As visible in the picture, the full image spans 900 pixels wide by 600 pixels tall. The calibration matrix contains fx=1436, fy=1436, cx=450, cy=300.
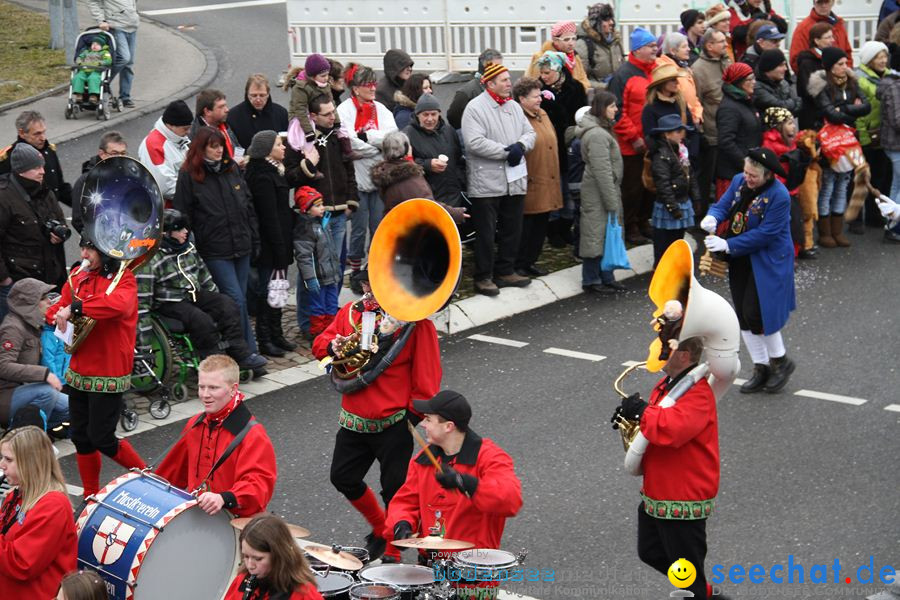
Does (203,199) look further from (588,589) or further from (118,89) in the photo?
(118,89)

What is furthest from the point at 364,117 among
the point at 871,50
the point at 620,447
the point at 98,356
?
the point at 871,50

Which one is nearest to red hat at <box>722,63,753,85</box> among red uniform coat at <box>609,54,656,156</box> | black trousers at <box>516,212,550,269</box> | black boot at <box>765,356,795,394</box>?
red uniform coat at <box>609,54,656,156</box>

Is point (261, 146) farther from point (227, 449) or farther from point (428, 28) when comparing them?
point (428, 28)

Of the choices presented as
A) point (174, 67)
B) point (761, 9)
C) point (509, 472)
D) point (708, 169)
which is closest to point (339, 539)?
point (509, 472)

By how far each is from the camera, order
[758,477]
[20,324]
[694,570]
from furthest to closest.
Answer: [20,324] < [758,477] < [694,570]

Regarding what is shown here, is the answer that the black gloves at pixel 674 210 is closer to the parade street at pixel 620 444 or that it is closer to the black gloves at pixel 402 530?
the parade street at pixel 620 444

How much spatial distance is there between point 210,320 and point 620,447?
10.8 ft

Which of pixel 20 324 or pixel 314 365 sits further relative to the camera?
pixel 314 365

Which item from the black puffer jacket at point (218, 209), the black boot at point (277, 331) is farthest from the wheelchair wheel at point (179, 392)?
the black boot at point (277, 331)

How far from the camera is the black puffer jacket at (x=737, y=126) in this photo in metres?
13.7

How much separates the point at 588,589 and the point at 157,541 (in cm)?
253

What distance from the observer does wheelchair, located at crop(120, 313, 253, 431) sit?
10727 millimetres

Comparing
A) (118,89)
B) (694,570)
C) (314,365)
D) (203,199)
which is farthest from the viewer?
(118,89)

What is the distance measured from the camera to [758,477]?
9.50m
